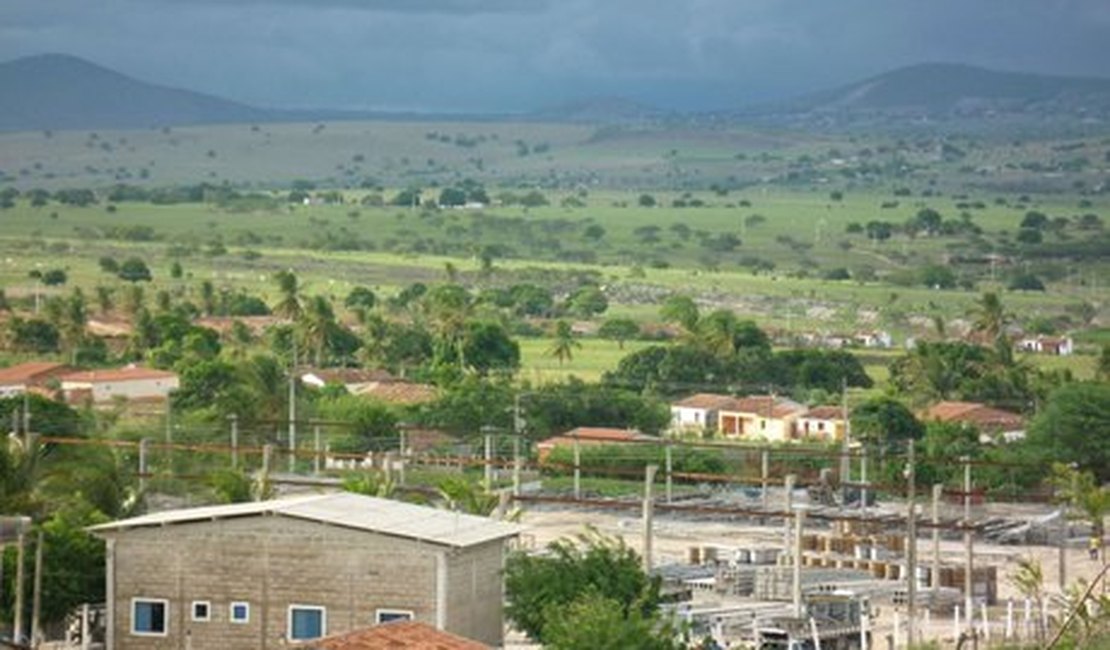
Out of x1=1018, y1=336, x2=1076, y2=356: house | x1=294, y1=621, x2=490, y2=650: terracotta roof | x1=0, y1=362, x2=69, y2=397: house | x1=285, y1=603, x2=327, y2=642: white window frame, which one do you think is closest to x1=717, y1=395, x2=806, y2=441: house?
x1=0, y1=362, x2=69, y2=397: house

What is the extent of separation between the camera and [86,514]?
4400 centimetres

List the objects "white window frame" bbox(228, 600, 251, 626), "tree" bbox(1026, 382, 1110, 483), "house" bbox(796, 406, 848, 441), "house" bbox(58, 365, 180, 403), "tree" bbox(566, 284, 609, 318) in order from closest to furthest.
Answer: "white window frame" bbox(228, 600, 251, 626) → "tree" bbox(1026, 382, 1110, 483) → "house" bbox(796, 406, 848, 441) → "house" bbox(58, 365, 180, 403) → "tree" bbox(566, 284, 609, 318)

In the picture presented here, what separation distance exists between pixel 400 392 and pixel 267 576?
47.3m

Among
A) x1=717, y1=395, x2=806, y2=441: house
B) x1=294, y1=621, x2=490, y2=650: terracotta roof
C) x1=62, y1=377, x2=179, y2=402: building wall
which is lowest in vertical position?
x1=717, y1=395, x2=806, y2=441: house

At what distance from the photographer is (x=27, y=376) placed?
83500 mm

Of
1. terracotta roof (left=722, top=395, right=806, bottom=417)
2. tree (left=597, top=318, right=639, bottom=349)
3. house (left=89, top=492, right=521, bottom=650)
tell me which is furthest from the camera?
tree (left=597, top=318, right=639, bottom=349)

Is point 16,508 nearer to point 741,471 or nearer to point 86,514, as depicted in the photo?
point 86,514

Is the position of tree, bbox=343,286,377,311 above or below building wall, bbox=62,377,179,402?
above

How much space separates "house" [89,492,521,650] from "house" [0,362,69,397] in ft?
129

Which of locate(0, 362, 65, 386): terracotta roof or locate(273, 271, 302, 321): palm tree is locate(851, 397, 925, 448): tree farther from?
locate(273, 271, 302, 321): palm tree

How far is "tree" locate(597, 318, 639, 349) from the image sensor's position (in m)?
116

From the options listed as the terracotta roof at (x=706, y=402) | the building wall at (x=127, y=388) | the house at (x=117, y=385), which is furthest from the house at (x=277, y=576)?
the terracotta roof at (x=706, y=402)

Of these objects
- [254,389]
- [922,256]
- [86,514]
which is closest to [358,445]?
[254,389]

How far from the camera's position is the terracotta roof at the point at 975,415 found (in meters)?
82.0
